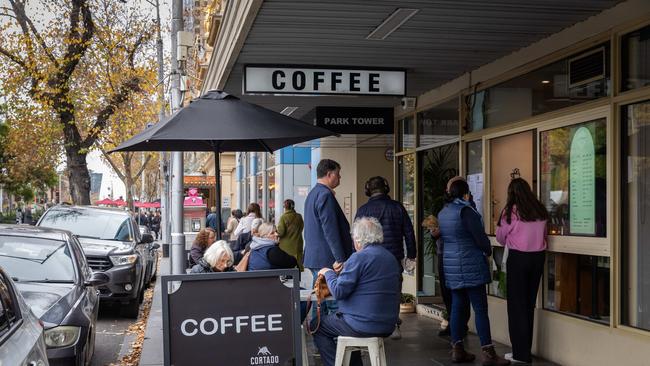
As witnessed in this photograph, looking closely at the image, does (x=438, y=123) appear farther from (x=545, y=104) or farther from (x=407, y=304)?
(x=545, y=104)

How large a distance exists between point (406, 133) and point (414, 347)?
4403 mm

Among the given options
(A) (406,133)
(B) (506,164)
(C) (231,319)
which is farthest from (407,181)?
(C) (231,319)

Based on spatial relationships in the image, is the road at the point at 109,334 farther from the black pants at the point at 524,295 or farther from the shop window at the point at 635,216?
the shop window at the point at 635,216

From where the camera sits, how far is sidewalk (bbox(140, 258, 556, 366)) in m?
8.01

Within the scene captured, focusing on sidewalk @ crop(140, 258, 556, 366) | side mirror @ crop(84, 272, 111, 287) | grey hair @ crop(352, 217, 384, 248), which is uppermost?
grey hair @ crop(352, 217, 384, 248)

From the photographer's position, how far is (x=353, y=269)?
218 inches

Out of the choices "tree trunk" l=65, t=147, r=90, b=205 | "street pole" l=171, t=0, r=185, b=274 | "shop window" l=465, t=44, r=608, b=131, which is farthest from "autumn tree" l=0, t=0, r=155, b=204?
A: "shop window" l=465, t=44, r=608, b=131

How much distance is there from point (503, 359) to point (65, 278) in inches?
179

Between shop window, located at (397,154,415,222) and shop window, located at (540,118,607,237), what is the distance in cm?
403

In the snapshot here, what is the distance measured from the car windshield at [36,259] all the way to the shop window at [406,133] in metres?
5.58

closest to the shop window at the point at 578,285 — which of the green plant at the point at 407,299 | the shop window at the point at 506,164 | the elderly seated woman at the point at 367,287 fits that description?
the shop window at the point at 506,164

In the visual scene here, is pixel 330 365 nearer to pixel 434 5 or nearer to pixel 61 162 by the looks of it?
pixel 434 5

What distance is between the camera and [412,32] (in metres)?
7.54

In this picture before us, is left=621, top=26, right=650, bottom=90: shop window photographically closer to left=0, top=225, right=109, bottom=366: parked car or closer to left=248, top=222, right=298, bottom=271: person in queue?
left=248, top=222, right=298, bottom=271: person in queue
